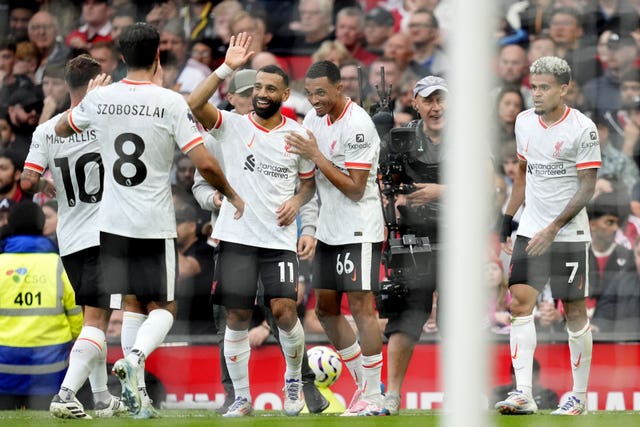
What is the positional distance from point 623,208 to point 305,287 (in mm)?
2343

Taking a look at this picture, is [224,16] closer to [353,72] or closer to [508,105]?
[353,72]

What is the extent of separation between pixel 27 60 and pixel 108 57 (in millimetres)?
618

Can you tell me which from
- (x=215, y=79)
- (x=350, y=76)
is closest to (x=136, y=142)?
(x=215, y=79)

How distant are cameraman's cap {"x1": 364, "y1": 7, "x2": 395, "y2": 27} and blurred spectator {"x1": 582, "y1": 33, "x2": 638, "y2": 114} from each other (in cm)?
174

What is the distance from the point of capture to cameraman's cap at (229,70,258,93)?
8.20 m

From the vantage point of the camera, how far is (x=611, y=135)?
381 inches

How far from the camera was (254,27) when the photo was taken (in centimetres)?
1027

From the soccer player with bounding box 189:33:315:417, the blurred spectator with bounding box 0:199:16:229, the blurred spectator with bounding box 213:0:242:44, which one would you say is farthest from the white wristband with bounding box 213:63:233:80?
the blurred spectator with bounding box 213:0:242:44

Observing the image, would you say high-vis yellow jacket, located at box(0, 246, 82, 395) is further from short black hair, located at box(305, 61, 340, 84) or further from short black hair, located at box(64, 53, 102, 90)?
short black hair, located at box(305, 61, 340, 84)

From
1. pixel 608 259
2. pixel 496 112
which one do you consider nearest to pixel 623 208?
pixel 608 259

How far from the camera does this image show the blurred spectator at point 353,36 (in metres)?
10.2

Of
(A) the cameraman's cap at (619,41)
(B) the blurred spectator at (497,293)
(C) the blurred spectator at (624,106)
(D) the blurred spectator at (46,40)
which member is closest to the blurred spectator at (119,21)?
(D) the blurred spectator at (46,40)

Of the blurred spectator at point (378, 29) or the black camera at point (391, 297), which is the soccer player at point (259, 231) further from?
the blurred spectator at point (378, 29)

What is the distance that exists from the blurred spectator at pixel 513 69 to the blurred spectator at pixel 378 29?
931 mm
